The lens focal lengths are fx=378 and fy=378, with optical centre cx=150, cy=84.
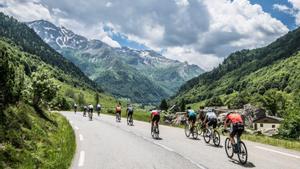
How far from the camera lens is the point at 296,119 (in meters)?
80.1

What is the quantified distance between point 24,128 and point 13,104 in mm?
2555

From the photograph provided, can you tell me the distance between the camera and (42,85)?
35.5m

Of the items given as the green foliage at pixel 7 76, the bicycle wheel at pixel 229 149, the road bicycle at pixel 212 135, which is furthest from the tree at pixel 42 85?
the bicycle wheel at pixel 229 149

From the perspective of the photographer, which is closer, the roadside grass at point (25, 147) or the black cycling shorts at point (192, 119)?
the roadside grass at point (25, 147)

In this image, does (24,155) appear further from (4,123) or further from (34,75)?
(34,75)

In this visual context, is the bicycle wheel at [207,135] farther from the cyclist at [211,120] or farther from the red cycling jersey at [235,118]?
the red cycling jersey at [235,118]

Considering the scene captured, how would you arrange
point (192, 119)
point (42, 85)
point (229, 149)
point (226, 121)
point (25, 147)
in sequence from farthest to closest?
1. point (42, 85)
2. point (192, 119)
3. point (226, 121)
4. point (229, 149)
5. point (25, 147)

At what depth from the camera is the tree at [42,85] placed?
115 ft

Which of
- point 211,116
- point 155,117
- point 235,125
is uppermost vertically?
point 211,116

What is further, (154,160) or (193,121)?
(193,121)

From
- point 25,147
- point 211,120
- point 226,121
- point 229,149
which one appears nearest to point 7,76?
point 25,147

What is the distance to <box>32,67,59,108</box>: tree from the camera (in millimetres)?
34969

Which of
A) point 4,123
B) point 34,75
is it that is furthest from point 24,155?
point 34,75

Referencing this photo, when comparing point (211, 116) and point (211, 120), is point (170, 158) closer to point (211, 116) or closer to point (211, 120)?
point (211, 120)
